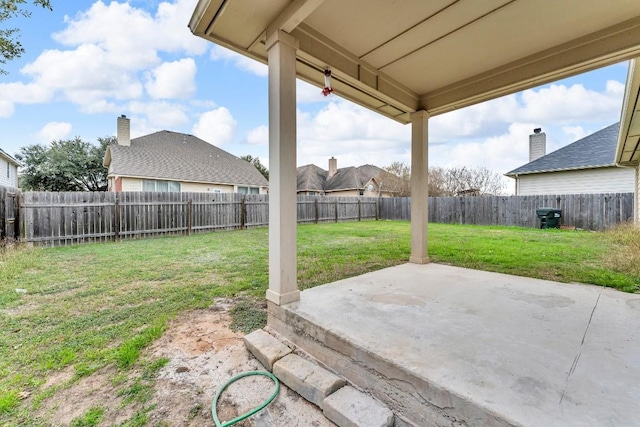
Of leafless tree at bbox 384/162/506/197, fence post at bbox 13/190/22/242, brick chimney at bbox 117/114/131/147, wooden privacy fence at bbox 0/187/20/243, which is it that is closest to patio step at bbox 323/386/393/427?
wooden privacy fence at bbox 0/187/20/243

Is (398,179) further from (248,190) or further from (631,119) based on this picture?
(631,119)

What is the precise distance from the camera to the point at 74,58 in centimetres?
996

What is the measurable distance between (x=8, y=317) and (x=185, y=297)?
1529 mm

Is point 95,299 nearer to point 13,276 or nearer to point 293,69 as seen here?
point 13,276

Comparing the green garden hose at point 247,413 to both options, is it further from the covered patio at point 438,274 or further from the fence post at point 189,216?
the fence post at point 189,216

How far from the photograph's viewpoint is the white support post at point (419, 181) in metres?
3.94

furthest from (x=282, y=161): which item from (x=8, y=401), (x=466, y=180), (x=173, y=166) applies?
(x=466, y=180)

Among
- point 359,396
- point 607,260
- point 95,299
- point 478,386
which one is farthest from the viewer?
point 607,260

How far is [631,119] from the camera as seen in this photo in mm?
4363

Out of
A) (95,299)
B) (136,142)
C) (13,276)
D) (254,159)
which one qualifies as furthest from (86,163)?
(95,299)

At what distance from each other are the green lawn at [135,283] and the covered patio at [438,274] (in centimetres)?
108

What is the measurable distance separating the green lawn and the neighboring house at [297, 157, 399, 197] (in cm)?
1621

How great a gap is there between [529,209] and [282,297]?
12.2 m

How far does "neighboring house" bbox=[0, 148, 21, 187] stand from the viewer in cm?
1163
